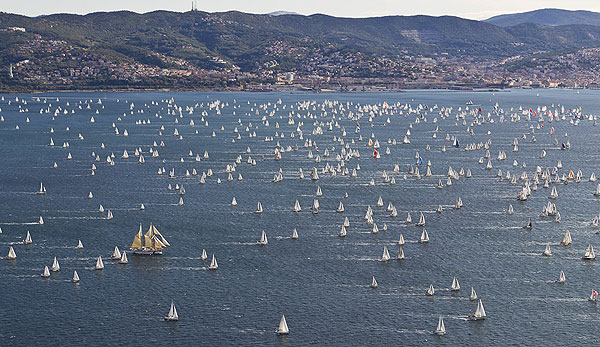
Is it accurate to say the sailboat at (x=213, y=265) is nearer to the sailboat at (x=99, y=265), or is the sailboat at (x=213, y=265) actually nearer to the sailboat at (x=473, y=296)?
the sailboat at (x=99, y=265)

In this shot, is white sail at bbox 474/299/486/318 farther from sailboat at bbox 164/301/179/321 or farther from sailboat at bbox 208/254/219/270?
sailboat at bbox 208/254/219/270

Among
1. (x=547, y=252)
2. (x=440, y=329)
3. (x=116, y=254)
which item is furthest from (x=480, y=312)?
(x=116, y=254)

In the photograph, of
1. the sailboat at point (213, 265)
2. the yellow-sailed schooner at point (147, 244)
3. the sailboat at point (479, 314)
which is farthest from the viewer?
the yellow-sailed schooner at point (147, 244)

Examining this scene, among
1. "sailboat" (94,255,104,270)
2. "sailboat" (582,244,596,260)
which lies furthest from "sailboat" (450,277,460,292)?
"sailboat" (94,255,104,270)

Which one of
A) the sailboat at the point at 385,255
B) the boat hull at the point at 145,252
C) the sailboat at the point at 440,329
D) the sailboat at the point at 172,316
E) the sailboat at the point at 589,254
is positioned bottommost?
the sailboat at the point at 172,316

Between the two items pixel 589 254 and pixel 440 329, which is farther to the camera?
pixel 589 254

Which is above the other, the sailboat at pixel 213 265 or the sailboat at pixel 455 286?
the sailboat at pixel 455 286

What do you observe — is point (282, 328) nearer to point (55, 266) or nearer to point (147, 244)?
point (147, 244)

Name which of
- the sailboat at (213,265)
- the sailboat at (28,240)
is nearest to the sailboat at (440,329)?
the sailboat at (213,265)

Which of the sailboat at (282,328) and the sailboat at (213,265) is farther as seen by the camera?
the sailboat at (213,265)

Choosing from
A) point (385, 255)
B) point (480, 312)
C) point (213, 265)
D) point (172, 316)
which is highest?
point (385, 255)

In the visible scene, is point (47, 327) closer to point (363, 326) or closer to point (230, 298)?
point (230, 298)
